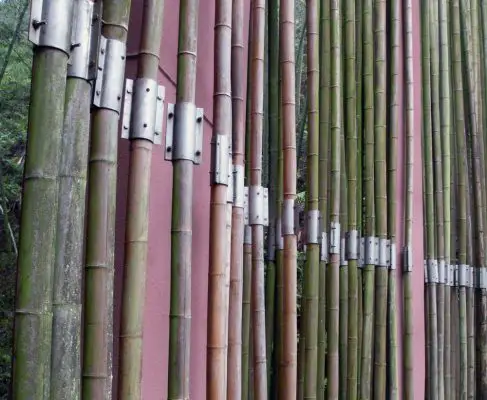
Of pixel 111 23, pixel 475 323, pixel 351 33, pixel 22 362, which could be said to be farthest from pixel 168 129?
pixel 475 323

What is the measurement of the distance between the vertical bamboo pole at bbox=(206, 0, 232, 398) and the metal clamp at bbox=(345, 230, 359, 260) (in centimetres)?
66

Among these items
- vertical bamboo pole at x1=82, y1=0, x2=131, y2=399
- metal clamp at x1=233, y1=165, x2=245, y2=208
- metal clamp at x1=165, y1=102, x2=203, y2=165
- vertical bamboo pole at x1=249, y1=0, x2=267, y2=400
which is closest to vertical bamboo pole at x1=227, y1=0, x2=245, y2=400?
metal clamp at x1=233, y1=165, x2=245, y2=208

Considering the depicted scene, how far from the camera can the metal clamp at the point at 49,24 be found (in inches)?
30.0

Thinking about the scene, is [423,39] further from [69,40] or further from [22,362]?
[22,362]

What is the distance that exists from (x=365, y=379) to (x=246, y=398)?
446 millimetres

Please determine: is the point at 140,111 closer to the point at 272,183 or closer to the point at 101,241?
the point at 101,241

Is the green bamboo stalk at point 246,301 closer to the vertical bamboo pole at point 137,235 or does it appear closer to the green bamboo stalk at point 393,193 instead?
the vertical bamboo pole at point 137,235

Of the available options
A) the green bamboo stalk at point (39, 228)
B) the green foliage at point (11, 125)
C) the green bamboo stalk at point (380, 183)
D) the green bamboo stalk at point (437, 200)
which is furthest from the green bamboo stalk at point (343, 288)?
the green foliage at point (11, 125)

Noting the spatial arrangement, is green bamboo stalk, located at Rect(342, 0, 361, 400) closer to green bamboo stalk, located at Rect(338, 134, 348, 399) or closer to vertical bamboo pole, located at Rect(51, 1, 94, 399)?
green bamboo stalk, located at Rect(338, 134, 348, 399)

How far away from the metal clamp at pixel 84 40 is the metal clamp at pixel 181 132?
22 cm

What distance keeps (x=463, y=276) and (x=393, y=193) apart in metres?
0.51

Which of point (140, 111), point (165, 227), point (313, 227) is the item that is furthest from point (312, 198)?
point (140, 111)

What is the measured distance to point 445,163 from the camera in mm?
2180

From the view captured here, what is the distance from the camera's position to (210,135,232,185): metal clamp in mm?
1144
